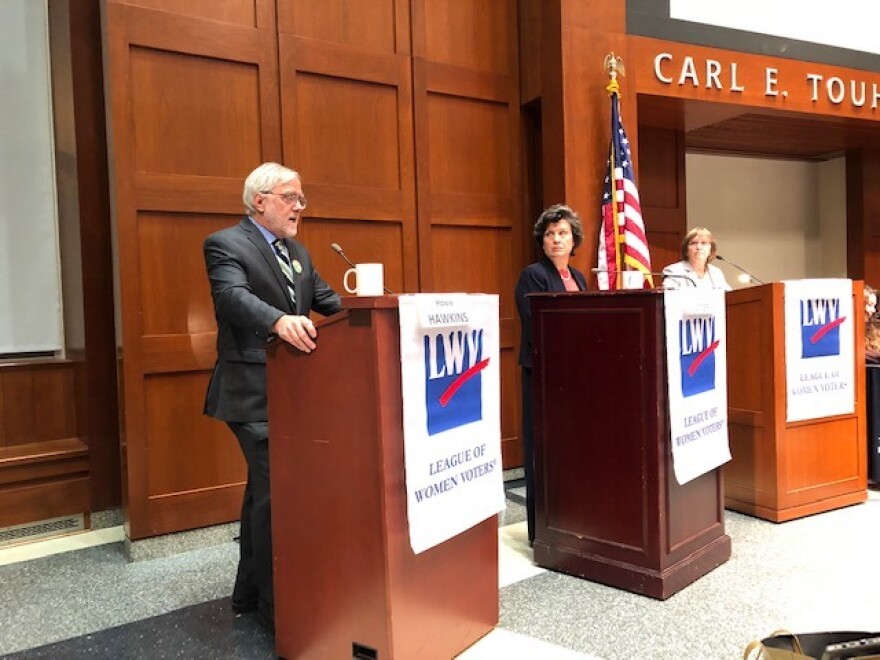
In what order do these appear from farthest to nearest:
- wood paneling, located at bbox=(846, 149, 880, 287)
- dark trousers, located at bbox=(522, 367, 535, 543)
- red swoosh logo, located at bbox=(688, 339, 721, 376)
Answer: wood paneling, located at bbox=(846, 149, 880, 287), dark trousers, located at bbox=(522, 367, 535, 543), red swoosh logo, located at bbox=(688, 339, 721, 376)

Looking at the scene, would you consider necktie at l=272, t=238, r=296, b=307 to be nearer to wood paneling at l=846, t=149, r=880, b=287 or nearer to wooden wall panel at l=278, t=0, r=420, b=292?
wooden wall panel at l=278, t=0, r=420, b=292

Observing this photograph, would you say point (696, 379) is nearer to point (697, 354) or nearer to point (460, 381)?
point (697, 354)

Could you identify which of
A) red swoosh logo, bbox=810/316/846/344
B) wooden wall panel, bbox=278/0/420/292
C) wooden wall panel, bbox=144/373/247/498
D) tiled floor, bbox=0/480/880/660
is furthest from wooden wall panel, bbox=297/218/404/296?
red swoosh logo, bbox=810/316/846/344

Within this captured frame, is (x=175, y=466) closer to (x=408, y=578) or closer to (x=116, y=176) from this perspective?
(x=116, y=176)

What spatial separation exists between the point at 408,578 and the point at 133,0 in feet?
8.83

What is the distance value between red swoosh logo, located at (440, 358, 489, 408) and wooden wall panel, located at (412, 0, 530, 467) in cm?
187

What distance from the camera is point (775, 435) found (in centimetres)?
318

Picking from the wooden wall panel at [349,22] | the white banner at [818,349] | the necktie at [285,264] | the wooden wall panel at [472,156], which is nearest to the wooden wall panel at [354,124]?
the wooden wall panel at [349,22]

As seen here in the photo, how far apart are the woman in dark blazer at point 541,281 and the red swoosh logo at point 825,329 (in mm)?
1135

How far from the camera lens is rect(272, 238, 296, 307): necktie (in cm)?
231

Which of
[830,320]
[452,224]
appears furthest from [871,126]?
[452,224]

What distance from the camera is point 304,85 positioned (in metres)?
3.48

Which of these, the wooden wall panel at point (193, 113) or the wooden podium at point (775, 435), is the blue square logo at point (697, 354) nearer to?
the wooden podium at point (775, 435)

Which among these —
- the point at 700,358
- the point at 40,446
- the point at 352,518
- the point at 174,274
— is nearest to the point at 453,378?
the point at 352,518
